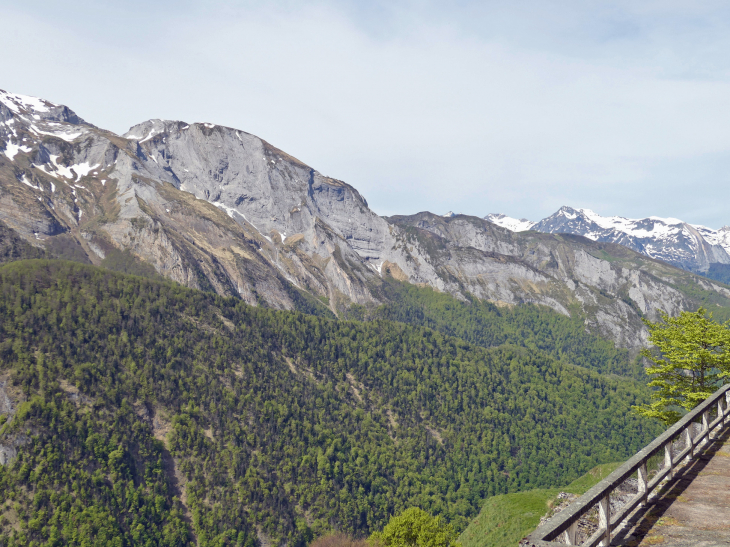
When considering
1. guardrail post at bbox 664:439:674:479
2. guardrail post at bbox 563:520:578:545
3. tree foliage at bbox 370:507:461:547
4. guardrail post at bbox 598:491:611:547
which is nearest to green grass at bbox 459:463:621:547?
tree foliage at bbox 370:507:461:547

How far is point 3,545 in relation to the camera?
503 ft

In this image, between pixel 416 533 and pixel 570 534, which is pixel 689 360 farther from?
pixel 416 533

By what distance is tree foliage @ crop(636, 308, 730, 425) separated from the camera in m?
37.5

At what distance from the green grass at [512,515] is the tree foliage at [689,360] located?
947 inches

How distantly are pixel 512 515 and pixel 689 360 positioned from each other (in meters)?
40.2

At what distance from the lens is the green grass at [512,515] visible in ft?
206

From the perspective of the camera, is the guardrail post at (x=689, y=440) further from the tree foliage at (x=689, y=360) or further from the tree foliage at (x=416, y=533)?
the tree foliage at (x=416, y=533)

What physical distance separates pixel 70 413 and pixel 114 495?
37290mm

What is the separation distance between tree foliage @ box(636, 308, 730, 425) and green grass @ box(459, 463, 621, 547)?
24043 mm

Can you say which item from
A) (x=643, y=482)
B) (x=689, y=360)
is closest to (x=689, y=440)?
(x=643, y=482)

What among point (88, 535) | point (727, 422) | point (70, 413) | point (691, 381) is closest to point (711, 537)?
point (727, 422)

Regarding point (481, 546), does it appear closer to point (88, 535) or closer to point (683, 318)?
point (683, 318)

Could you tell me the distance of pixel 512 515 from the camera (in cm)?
6794

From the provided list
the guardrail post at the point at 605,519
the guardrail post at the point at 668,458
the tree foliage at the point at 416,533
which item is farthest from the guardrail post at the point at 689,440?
the tree foliage at the point at 416,533
